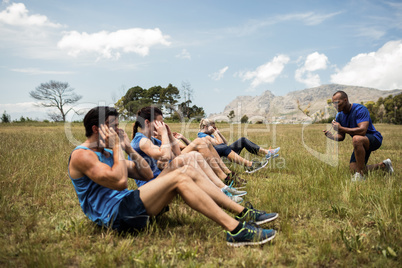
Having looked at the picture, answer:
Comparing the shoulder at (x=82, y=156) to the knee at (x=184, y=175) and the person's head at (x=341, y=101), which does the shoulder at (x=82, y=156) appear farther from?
the person's head at (x=341, y=101)

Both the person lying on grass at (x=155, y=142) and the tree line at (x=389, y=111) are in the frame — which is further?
the tree line at (x=389, y=111)

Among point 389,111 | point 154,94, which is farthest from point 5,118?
point 389,111

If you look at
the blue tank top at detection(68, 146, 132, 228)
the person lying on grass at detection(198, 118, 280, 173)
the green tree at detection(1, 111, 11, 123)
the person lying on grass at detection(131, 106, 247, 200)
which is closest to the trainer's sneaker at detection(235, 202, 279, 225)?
the person lying on grass at detection(131, 106, 247, 200)

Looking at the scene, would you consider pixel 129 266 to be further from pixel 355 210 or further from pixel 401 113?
pixel 401 113

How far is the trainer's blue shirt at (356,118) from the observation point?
5668 millimetres

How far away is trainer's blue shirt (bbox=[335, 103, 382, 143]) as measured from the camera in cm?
567

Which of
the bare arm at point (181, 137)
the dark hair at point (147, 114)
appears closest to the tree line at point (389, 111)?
the bare arm at point (181, 137)

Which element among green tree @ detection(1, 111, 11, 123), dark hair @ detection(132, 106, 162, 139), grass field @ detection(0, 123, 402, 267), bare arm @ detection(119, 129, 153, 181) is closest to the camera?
grass field @ detection(0, 123, 402, 267)

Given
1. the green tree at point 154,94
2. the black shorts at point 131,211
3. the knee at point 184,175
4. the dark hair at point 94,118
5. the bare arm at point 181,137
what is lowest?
the black shorts at point 131,211

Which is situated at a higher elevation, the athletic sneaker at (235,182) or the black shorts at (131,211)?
the black shorts at (131,211)

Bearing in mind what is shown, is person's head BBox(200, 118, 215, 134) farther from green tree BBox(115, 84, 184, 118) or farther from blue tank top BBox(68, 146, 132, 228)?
green tree BBox(115, 84, 184, 118)

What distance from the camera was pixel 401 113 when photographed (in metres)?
51.8

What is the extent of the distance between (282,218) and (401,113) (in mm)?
60393

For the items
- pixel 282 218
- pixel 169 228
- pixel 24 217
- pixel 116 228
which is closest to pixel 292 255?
pixel 282 218
